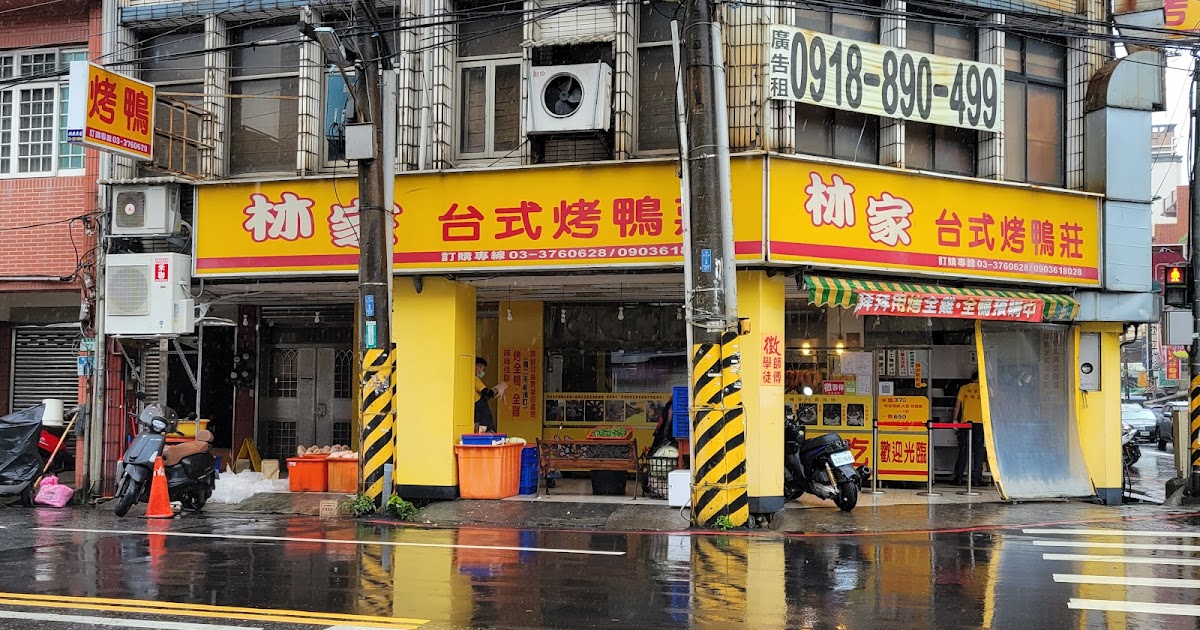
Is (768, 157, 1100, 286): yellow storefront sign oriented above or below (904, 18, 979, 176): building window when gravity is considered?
below

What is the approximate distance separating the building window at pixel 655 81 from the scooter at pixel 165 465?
7783mm

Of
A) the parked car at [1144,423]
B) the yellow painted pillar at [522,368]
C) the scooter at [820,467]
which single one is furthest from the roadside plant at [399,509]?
the parked car at [1144,423]

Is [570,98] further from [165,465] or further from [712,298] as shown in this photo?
[165,465]

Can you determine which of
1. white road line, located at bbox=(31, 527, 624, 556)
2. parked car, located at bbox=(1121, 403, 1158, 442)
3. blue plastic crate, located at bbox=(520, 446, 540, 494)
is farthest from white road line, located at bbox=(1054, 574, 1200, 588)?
parked car, located at bbox=(1121, 403, 1158, 442)

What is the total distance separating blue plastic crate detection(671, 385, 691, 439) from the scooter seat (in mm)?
6857

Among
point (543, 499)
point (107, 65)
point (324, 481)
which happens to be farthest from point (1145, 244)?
point (107, 65)

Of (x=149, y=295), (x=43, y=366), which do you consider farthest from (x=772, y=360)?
(x=43, y=366)

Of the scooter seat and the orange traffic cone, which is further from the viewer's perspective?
the scooter seat

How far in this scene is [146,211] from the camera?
15.8 meters

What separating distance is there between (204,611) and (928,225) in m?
10.7

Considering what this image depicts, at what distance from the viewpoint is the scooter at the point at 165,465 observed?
47.1 feet

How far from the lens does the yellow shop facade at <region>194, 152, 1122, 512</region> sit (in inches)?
542

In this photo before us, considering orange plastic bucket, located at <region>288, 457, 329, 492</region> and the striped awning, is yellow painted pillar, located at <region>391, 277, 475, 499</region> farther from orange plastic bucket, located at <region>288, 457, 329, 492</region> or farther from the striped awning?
the striped awning

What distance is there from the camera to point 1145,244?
1566 cm
